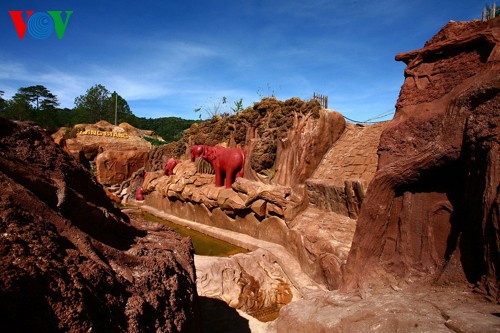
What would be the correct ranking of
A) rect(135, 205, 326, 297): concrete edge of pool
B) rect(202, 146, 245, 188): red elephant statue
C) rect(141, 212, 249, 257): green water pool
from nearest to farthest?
1. rect(135, 205, 326, 297): concrete edge of pool
2. rect(141, 212, 249, 257): green water pool
3. rect(202, 146, 245, 188): red elephant statue

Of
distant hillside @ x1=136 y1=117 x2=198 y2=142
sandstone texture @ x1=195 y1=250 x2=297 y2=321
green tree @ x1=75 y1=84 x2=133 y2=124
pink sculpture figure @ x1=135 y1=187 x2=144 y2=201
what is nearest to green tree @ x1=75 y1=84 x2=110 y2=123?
green tree @ x1=75 y1=84 x2=133 y2=124

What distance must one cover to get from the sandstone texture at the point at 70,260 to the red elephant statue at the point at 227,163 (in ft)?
20.1

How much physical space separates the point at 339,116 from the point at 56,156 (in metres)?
6.27

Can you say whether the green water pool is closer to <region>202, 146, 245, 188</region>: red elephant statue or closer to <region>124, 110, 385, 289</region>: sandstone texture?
<region>124, 110, 385, 289</region>: sandstone texture

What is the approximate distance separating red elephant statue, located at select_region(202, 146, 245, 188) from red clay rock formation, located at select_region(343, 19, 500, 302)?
5582mm

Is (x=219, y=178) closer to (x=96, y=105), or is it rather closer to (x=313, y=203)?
(x=313, y=203)

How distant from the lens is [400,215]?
322 cm

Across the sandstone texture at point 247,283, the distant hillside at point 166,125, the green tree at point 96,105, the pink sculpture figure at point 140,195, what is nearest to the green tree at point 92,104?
the green tree at point 96,105

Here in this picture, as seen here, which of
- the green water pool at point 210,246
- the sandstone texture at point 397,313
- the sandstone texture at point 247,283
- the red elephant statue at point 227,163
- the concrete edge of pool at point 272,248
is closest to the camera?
the sandstone texture at point 397,313

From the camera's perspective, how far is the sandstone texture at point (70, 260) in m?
1.25

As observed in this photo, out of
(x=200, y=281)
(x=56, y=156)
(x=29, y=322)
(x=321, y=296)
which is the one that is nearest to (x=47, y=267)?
(x=29, y=322)

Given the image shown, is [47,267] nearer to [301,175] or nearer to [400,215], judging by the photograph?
[400,215]

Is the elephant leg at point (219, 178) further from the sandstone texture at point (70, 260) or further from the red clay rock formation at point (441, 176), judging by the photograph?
the sandstone texture at point (70, 260)

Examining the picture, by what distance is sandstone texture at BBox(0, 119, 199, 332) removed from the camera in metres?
1.25
